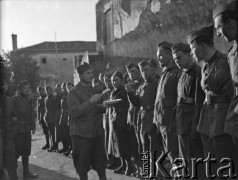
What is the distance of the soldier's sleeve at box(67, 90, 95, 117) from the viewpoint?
5402 millimetres

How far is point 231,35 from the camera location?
10.8ft

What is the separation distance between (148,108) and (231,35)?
2.57m

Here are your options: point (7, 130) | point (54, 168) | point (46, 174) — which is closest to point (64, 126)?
point (54, 168)

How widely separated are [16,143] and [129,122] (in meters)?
2.27

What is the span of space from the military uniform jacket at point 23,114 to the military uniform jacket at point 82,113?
1789 mm

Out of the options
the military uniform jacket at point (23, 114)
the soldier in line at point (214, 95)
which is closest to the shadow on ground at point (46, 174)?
the military uniform jacket at point (23, 114)

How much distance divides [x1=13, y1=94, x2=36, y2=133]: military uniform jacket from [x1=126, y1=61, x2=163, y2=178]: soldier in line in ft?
8.00

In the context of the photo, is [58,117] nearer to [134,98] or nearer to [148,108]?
[134,98]

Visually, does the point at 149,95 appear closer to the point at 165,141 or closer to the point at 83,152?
the point at 165,141

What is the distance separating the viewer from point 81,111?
213 inches

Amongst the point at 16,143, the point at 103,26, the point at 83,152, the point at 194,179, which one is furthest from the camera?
the point at 103,26

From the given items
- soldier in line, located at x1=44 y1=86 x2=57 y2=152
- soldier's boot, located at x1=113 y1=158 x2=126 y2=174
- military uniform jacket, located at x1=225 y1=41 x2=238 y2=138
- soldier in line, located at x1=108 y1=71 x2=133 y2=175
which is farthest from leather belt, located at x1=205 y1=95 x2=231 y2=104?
soldier in line, located at x1=44 y1=86 x2=57 y2=152

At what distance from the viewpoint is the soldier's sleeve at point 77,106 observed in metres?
5.40

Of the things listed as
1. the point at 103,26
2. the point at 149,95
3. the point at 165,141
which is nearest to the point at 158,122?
Answer: the point at 165,141
